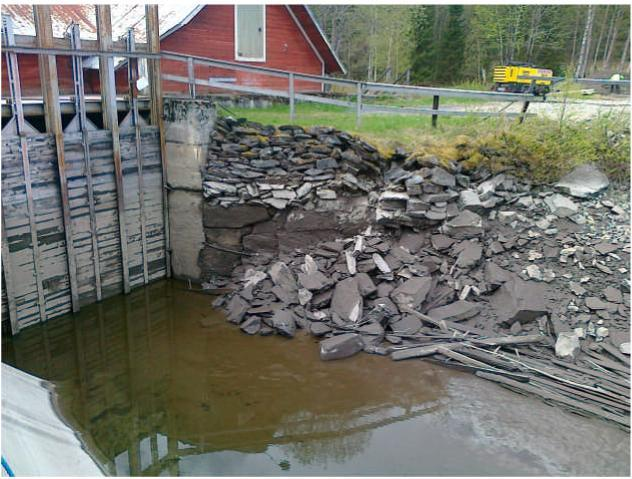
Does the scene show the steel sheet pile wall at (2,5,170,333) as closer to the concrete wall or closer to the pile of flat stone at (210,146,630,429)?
the concrete wall

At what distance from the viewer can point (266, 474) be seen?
6.48 m

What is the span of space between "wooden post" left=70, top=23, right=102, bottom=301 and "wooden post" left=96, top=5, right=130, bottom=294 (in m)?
0.42

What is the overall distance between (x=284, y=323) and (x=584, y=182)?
7069 mm

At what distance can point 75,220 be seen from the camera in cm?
998

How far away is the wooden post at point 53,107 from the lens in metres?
9.01

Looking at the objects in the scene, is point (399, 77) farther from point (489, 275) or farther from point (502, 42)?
point (489, 275)

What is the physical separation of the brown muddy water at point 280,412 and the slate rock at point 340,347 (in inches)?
6.5

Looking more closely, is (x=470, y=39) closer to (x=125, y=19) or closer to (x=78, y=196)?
(x=125, y=19)

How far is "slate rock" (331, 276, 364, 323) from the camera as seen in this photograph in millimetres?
9617

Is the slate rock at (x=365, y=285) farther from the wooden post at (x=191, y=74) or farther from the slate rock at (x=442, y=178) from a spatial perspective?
the wooden post at (x=191, y=74)

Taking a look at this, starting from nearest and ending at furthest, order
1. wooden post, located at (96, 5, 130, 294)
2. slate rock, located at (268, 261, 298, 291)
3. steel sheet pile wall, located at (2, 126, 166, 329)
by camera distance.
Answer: steel sheet pile wall, located at (2, 126, 166, 329) < wooden post, located at (96, 5, 130, 294) < slate rock, located at (268, 261, 298, 291)

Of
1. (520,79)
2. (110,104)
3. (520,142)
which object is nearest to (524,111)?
(520,142)

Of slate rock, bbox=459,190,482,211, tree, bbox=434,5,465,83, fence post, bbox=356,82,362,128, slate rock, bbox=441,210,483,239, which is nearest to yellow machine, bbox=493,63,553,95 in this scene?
slate rock, bbox=459,190,482,211

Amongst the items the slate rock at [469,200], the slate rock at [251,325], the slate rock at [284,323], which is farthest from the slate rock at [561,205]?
the slate rock at [251,325]
